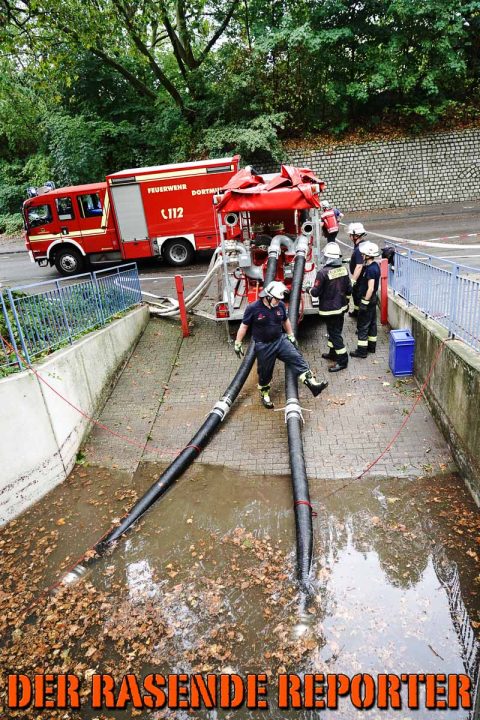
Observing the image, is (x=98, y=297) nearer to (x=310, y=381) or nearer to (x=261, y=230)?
(x=261, y=230)

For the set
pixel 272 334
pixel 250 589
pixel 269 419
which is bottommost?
pixel 250 589

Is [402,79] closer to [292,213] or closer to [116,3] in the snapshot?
[116,3]

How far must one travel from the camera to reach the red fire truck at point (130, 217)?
44.2ft

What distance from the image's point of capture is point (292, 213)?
951 centimetres

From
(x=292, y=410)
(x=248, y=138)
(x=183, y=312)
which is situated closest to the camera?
(x=292, y=410)

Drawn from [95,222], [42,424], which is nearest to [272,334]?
[42,424]

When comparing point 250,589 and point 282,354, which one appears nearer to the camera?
point 250,589

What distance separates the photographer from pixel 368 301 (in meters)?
7.59

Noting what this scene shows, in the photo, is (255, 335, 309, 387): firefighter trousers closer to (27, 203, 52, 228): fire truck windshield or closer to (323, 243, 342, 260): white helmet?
(323, 243, 342, 260): white helmet

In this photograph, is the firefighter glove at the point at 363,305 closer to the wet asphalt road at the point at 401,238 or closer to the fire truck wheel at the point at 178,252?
the wet asphalt road at the point at 401,238

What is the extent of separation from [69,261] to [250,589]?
13205 millimetres

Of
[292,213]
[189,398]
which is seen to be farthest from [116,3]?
[189,398]

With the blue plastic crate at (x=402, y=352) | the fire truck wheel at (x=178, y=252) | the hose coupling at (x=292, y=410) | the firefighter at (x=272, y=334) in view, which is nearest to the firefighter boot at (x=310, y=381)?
the firefighter at (x=272, y=334)

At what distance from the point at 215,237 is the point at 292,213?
16.9 feet
